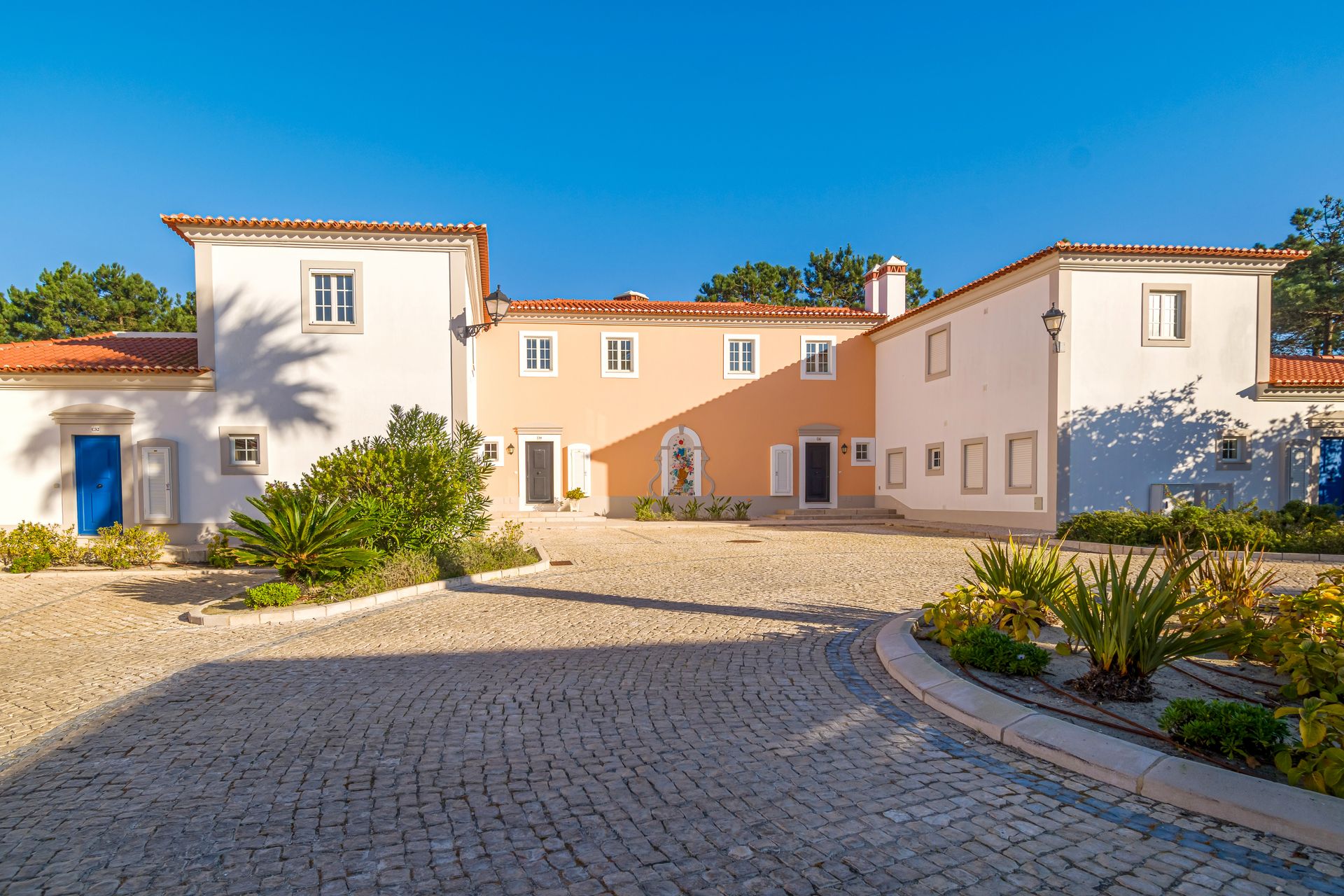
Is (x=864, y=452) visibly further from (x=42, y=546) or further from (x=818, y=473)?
(x=42, y=546)

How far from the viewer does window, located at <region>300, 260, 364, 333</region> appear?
1499cm

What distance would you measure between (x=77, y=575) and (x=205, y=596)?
13.2ft

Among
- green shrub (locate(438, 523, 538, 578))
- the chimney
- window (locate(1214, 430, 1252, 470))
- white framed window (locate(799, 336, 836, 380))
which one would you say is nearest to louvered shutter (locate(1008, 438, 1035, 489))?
window (locate(1214, 430, 1252, 470))

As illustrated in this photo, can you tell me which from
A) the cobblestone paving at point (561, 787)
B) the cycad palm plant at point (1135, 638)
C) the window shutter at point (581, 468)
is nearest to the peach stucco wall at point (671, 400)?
the window shutter at point (581, 468)

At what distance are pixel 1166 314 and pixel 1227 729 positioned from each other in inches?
655

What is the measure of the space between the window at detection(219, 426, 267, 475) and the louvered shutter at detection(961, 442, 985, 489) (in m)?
17.4

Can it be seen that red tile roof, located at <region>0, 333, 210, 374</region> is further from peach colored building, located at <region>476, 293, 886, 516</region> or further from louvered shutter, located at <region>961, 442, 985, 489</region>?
louvered shutter, located at <region>961, 442, 985, 489</region>

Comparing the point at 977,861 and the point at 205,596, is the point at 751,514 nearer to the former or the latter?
the point at 205,596

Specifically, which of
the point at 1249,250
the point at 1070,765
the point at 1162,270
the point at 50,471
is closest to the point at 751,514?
the point at 1162,270

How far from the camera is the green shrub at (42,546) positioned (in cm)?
1216

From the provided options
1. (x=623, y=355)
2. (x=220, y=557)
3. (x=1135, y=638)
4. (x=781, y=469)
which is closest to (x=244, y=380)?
(x=220, y=557)

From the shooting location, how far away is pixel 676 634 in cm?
684

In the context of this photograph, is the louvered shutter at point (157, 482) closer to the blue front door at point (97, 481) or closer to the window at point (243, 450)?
the blue front door at point (97, 481)

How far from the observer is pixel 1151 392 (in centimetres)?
1656
